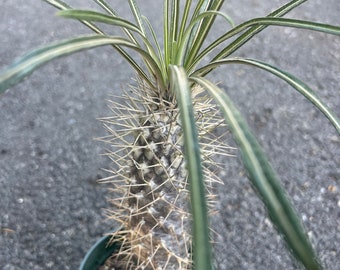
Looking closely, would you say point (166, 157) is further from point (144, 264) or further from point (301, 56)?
point (301, 56)

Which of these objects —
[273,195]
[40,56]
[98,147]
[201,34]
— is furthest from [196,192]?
[98,147]

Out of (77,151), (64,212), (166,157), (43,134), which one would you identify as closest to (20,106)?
(43,134)

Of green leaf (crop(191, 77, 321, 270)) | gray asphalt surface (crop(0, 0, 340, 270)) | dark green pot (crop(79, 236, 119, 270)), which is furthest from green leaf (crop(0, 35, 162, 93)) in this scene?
gray asphalt surface (crop(0, 0, 340, 270))

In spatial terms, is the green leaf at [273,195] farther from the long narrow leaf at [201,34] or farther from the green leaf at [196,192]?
the long narrow leaf at [201,34]

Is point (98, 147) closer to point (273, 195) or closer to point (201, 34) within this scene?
point (201, 34)

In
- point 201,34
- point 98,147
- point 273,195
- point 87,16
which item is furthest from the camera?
point 98,147

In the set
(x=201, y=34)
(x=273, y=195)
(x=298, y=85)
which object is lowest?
(x=273, y=195)
